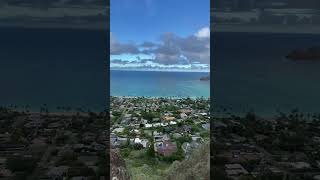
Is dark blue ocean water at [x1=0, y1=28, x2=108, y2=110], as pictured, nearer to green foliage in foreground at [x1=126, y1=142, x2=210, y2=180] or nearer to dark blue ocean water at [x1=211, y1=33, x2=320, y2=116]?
green foliage in foreground at [x1=126, y1=142, x2=210, y2=180]

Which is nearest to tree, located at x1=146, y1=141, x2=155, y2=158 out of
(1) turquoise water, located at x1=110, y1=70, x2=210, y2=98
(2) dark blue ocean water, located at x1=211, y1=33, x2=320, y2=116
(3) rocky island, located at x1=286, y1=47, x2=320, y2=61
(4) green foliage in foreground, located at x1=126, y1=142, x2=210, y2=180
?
(4) green foliage in foreground, located at x1=126, y1=142, x2=210, y2=180

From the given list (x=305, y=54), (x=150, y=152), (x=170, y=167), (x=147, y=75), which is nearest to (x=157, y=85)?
(x=147, y=75)

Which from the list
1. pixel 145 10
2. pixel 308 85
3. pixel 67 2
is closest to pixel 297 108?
pixel 308 85

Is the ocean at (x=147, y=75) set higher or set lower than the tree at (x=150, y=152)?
higher

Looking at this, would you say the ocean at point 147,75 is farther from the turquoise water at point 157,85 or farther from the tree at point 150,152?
the tree at point 150,152

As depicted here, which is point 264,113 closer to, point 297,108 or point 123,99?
point 297,108

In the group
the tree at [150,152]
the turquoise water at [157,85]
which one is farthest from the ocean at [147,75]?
the tree at [150,152]
